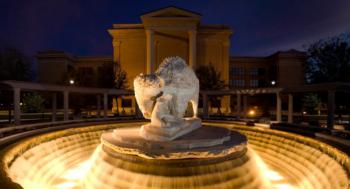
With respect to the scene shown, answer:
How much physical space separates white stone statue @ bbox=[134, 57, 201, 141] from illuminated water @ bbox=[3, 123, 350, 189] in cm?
158

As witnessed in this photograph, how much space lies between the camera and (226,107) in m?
38.4

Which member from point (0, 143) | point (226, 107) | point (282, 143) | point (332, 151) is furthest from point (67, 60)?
point (332, 151)

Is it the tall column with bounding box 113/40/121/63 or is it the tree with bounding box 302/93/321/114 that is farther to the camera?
the tall column with bounding box 113/40/121/63

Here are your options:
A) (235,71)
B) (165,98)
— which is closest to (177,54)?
(235,71)

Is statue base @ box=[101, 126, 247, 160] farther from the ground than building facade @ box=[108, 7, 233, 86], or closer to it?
closer to it

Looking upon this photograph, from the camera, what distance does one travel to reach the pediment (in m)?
35.3

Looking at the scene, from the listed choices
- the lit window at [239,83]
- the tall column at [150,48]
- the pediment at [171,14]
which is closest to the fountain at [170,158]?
the tall column at [150,48]

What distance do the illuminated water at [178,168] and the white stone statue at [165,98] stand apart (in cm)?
158

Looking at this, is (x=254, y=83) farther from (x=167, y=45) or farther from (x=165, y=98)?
(x=165, y=98)

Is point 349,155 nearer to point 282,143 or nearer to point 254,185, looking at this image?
point 254,185

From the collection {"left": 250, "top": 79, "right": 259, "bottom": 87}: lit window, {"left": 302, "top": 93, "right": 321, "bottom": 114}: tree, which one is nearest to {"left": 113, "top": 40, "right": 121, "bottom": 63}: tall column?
{"left": 250, "top": 79, "right": 259, "bottom": 87}: lit window

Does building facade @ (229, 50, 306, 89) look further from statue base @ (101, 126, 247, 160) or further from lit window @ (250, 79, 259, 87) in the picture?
statue base @ (101, 126, 247, 160)

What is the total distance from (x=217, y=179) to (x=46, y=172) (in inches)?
274

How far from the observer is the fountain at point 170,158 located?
25.7 ft
